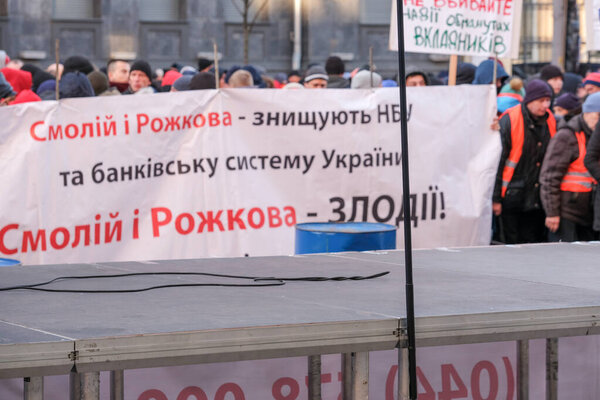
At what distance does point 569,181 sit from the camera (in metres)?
7.83

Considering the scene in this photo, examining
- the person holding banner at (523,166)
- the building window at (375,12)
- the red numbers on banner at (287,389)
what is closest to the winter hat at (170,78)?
the person holding banner at (523,166)

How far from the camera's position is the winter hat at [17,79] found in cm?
962

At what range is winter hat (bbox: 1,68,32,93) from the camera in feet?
31.6

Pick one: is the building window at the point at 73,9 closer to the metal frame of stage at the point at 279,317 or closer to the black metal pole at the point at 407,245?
the metal frame of stage at the point at 279,317

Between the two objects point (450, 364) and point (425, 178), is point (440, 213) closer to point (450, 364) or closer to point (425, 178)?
point (425, 178)

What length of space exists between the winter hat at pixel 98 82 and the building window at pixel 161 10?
14702 millimetres

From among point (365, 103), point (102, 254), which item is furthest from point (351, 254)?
point (365, 103)

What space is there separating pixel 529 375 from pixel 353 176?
14.3 ft

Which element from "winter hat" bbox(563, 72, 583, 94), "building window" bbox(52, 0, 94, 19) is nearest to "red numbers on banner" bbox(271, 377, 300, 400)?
"winter hat" bbox(563, 72, 583, 94)

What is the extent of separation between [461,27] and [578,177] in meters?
1.52

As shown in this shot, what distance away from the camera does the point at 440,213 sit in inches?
320

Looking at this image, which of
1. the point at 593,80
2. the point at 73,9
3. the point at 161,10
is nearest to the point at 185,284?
the point at 593,80

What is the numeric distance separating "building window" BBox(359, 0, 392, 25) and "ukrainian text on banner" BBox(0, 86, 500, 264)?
1681 cm

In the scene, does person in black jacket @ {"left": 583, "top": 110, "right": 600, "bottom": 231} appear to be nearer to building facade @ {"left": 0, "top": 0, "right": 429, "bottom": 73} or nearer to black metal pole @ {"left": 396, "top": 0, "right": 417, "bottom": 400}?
black metal pole @ {"left": 396, "top": 0, "right": 417, "bottom": 400}
